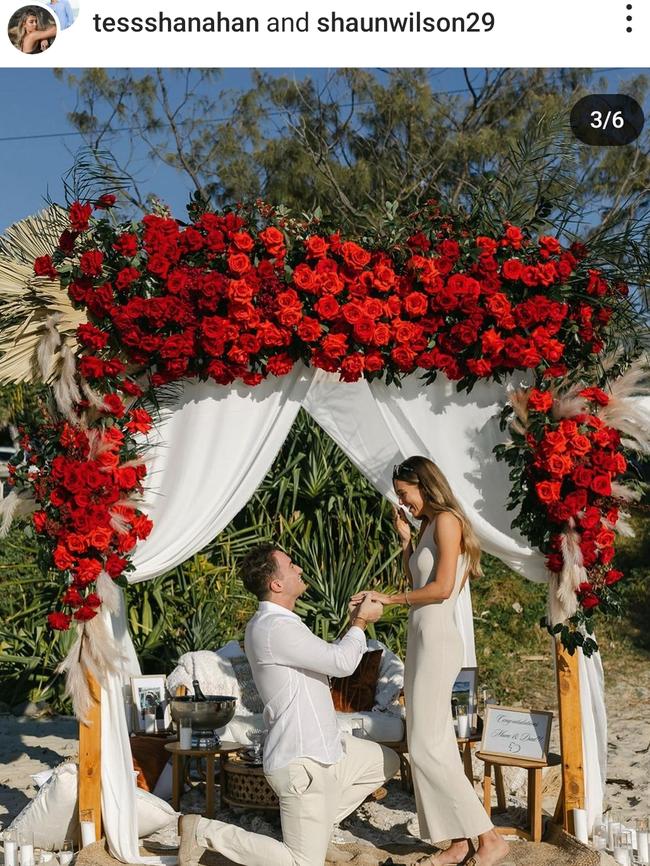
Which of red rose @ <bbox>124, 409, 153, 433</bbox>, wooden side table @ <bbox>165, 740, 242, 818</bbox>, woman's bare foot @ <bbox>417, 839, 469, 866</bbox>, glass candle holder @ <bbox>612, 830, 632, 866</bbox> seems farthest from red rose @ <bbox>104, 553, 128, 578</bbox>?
glass candle holder @ <bbox>612, 830, 632, 866</bbox>

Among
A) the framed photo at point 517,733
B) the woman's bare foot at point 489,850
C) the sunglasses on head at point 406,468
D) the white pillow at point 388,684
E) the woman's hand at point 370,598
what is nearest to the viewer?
the woman's hand at point 370,598

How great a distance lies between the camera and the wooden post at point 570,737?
4848mm

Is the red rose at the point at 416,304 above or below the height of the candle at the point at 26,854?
above

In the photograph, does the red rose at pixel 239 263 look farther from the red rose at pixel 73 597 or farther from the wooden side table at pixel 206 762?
the wooden side table at pixel 206 762

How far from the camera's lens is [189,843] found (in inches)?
166

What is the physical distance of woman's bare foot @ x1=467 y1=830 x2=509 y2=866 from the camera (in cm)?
442

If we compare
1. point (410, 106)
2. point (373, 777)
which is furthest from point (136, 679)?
point (410, 106)

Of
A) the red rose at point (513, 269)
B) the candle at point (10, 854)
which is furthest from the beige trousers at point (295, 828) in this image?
the red rose at point (513, 269)

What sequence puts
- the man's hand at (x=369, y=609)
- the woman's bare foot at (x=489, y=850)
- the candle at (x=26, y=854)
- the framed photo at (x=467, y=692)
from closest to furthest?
the man's hand at (x=369, y=609) → the woman's bare foot at (x=489, y=850) → the candle at (x=26, y=854) → the framed photo at (x=467, y=692)

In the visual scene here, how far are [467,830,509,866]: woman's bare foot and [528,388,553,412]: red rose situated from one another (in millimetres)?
1735

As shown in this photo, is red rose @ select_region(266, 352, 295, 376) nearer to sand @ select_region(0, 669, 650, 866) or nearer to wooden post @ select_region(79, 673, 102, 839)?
wooden post @ select_region(79, 673, 102, 839)

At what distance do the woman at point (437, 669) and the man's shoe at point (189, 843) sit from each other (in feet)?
2.93

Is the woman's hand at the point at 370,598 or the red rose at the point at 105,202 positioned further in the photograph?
the red rose at the point at 105,202

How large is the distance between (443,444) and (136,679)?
2.05m
